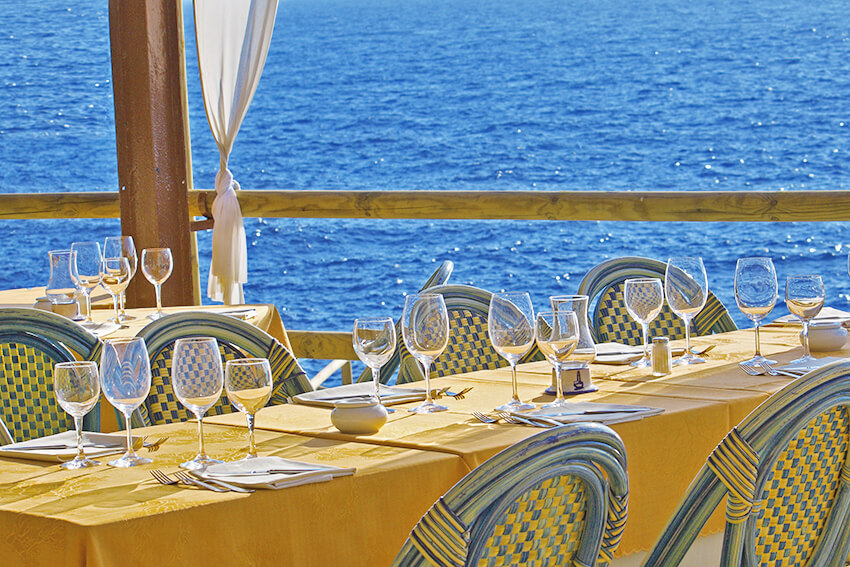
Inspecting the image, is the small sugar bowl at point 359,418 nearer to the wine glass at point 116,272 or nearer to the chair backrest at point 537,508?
the chair backrest at point 537,508

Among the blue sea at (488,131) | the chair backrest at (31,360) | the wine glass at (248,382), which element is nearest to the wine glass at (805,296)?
the wine glass at (248,382)

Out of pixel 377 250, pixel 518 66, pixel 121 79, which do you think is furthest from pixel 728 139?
pixel 121 79

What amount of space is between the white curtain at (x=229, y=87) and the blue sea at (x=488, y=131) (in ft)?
60.3

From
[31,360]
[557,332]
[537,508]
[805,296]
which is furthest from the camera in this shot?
[31,360]

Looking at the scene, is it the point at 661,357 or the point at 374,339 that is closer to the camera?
the point at 374,339

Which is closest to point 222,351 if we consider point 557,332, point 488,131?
point 557,332

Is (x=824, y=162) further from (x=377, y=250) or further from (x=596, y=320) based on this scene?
(x=596, y=320)

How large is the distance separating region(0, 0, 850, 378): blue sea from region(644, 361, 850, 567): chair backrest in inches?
842

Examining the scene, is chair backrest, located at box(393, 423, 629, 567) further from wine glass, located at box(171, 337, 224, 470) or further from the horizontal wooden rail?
the horizontal wooden rail

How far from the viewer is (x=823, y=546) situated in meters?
1.65

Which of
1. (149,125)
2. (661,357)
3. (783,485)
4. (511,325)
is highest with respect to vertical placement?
(149,125)

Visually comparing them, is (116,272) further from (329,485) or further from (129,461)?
(329,485)

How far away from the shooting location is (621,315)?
3107 millimetres

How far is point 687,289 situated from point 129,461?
4.16ft
